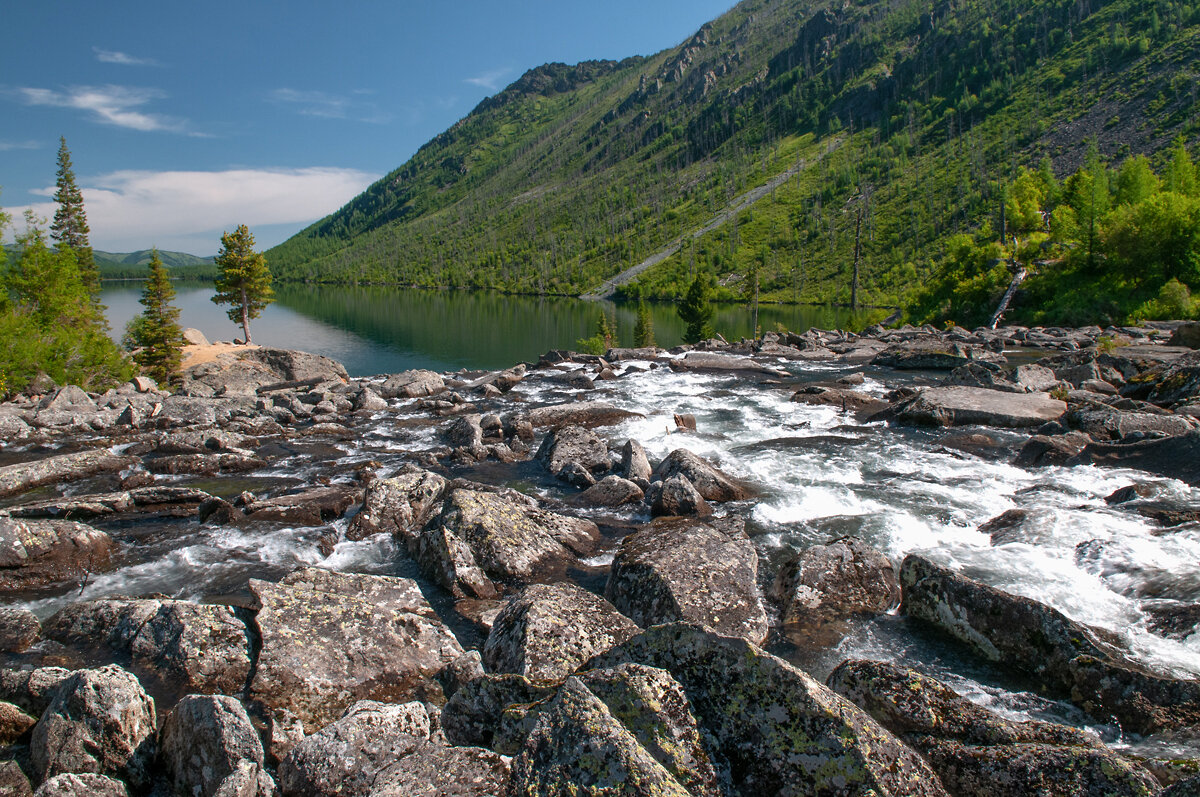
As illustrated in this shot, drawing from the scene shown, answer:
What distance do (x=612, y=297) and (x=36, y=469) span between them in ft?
600

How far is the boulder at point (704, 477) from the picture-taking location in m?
15.3

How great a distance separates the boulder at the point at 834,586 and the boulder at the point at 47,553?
1341 centimetres

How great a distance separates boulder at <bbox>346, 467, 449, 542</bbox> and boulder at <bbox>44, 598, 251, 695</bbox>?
4.52m

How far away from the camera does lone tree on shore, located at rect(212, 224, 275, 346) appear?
5925cm

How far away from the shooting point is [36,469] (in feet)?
58.4

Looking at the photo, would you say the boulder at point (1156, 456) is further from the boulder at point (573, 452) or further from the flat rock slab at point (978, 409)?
the boulder at point (573, 452)

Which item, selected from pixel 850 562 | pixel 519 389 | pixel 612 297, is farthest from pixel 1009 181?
pixel 850 562

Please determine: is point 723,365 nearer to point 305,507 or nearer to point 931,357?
point 931,357

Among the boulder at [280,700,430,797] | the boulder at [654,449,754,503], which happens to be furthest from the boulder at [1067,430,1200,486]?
the boulder at [280,700,430,797]

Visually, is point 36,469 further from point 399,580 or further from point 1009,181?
point 1009,181

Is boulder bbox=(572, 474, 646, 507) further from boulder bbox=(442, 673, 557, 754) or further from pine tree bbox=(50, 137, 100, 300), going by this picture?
pine tree bbox=(50, 137, 100, 300)

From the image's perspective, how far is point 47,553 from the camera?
11.9 metres

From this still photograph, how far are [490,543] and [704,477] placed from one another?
6.45 metres

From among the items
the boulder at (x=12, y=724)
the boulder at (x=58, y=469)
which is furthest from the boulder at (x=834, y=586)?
the boulder at (x=58, y=469)
